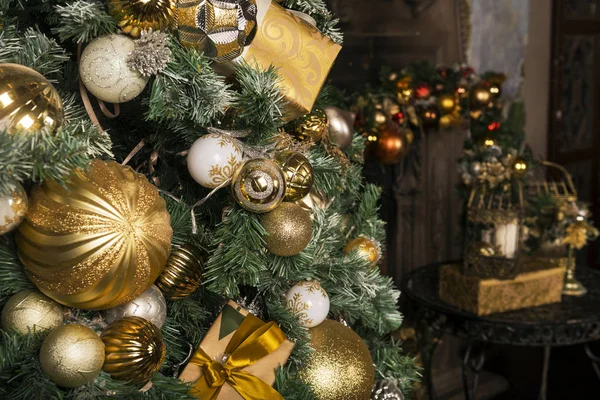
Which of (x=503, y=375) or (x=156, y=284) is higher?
(x=156, y=284)

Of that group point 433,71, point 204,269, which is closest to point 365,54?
point 433,71

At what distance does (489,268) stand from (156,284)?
3.93ft

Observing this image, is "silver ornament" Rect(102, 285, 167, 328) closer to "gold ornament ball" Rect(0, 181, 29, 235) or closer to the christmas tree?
the christmas tree

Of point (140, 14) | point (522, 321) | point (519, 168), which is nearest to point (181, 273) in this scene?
point (140, 14)

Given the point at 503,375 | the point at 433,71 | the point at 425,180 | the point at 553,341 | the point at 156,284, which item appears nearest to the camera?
the point at 156,284

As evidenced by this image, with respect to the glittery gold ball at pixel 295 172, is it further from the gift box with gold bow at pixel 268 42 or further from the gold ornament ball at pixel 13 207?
the gold ornament ball at pixel 13 207

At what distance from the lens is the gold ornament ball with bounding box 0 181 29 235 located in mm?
549

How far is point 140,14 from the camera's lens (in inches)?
24.7

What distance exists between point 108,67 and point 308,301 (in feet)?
1.12

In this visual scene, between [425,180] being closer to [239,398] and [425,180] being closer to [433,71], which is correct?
[433,71]

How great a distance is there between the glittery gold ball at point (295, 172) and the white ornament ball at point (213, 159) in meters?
0.06

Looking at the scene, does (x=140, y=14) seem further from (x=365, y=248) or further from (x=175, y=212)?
(x=365, y=248)

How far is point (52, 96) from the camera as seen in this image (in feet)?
1.90

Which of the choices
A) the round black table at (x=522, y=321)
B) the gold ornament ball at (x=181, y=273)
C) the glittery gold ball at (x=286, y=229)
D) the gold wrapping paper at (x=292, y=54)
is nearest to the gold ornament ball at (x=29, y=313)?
the gold ornament ball at (x=181, y=273)
